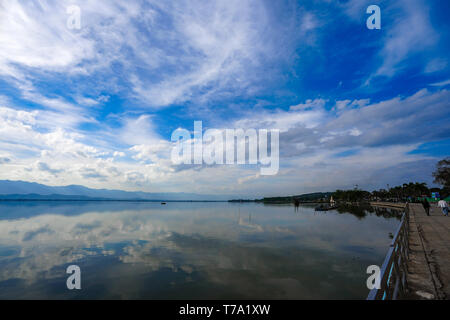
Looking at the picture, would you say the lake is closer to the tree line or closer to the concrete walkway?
the concrete walkway

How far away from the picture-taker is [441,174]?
225 feet

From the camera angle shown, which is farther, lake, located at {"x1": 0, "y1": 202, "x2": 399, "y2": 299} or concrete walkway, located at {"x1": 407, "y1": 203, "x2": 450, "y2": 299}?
lake, located at {"x1": 0, "y1": 202, "x2": 399, "y2": 299}

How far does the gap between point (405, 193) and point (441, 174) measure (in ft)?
298

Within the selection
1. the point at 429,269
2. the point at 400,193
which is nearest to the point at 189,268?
the point at 429,269

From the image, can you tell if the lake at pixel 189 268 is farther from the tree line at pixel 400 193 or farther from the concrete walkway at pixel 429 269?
the tree line at pixel 400 193

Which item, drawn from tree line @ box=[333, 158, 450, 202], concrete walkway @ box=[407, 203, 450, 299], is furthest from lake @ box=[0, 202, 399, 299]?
tree line @ box=[333, 158, 450, 202]

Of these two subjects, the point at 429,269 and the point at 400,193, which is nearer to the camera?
the point at 429,269

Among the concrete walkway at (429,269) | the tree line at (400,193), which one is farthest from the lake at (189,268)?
the tree line at (400,193)

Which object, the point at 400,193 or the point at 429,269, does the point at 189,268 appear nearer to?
the point at 429,269

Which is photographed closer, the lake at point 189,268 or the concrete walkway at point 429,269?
the concrete walkway at point 429,269
